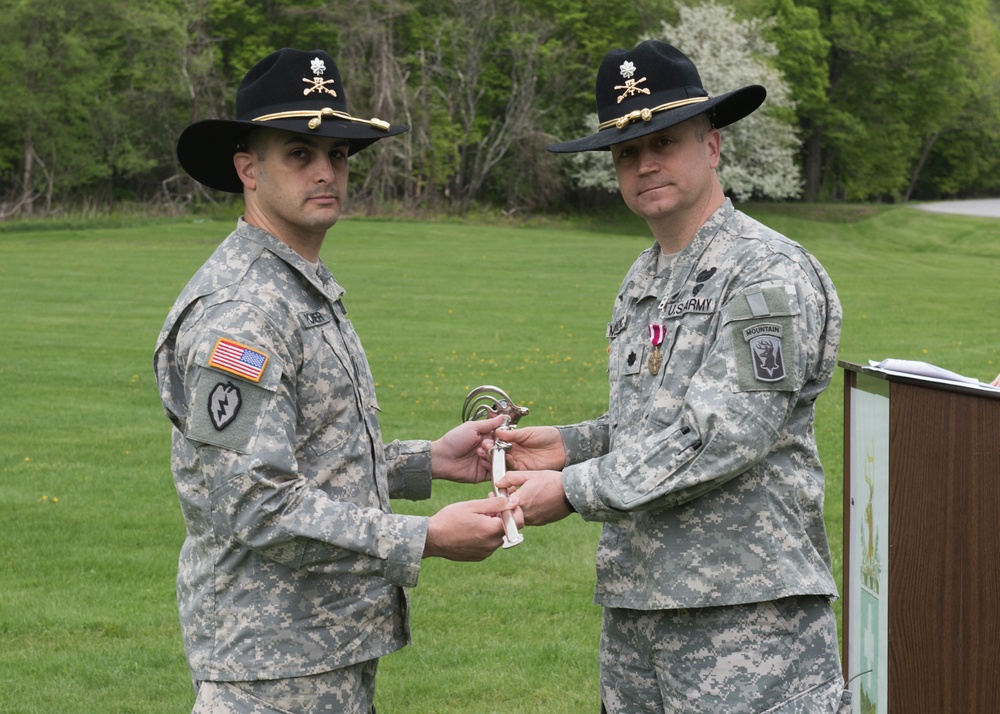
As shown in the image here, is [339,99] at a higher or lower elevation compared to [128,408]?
higher

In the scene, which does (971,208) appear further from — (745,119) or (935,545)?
(935,545)

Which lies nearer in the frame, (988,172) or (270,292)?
(270,292)

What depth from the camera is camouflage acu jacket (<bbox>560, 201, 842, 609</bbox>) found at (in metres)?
3.14

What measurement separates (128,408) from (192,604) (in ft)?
33.0

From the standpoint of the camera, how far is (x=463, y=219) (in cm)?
4653

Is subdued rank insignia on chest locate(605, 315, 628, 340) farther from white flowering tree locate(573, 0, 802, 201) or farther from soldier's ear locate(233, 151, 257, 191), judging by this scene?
white flowering tree locate(573, 0, 802, 201)

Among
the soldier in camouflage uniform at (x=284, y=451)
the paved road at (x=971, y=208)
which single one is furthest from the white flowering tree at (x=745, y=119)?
the soldier in camouflage uniform at (x=284, y=451)

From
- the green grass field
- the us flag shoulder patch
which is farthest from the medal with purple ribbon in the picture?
the green grass field

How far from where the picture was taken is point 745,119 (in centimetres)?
5012

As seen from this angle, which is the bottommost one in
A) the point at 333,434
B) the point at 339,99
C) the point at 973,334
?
the point at 973,334

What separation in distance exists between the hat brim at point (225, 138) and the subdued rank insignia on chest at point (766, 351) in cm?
119

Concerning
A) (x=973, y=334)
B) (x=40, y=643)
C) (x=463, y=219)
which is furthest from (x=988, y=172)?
Answer: (x=40, y=643)

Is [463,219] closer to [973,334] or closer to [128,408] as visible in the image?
[973,334]

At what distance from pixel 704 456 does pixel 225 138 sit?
5.42ft
